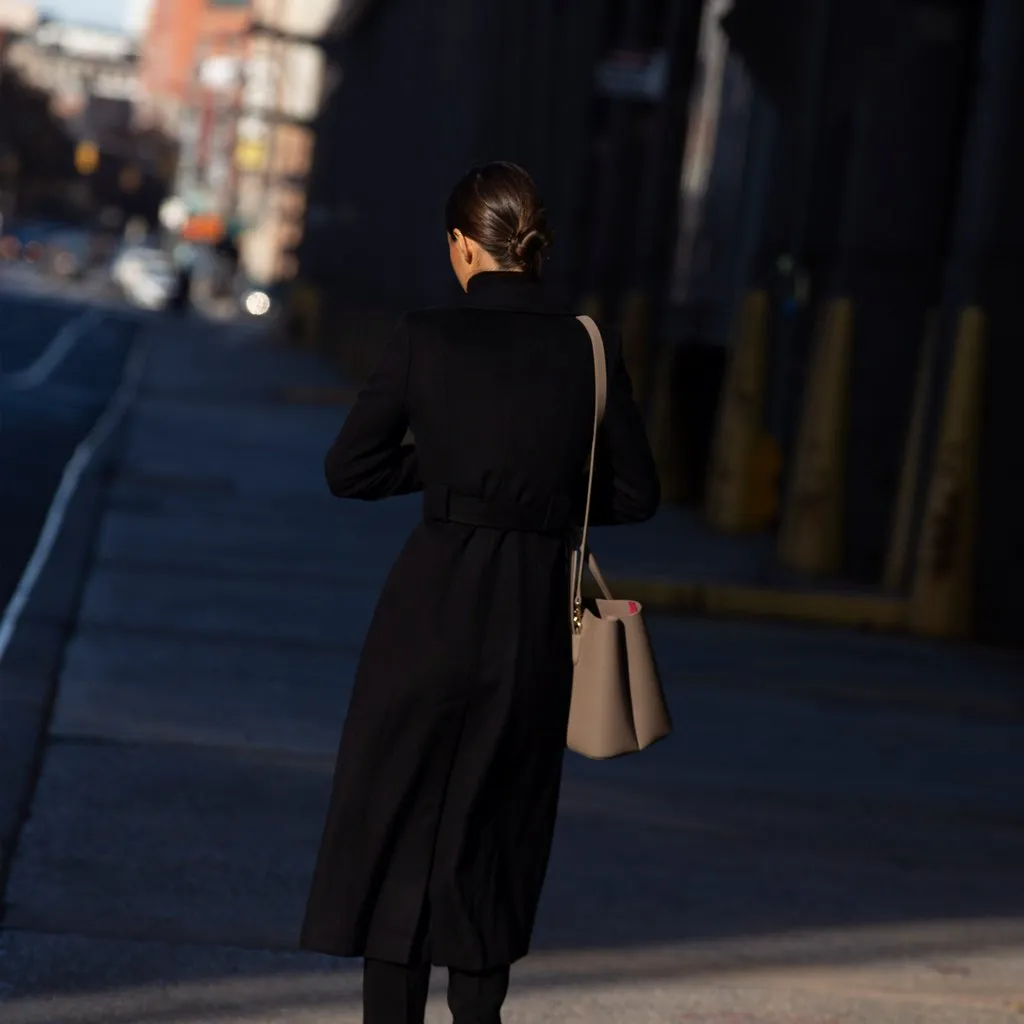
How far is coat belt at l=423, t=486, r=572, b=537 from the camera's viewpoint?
397 cm

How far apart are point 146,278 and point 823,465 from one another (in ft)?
217

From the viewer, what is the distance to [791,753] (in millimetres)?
8102

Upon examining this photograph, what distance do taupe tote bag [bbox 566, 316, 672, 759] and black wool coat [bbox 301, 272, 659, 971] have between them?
0.25 feet

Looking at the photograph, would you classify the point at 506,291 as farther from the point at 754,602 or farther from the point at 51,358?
the point at 51,358

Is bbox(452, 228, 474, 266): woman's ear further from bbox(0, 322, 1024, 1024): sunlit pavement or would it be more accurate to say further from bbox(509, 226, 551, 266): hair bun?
bbox(0, 322, 1024, 1024): sunlit pavement

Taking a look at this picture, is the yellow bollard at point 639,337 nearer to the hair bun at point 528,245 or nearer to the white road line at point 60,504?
the white road line at point 60,504

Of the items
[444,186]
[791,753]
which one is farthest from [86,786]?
[444,186]

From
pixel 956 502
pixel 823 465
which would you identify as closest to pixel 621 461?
pixel 956 502

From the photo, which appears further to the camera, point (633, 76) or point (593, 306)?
point (633, 76)

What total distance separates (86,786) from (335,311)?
45347mm

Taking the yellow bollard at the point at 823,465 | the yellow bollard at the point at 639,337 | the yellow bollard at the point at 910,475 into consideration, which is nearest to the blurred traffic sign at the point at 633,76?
the yellow bollard at the point at 639,337

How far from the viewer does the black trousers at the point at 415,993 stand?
158 inches

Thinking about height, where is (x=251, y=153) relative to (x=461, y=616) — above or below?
above

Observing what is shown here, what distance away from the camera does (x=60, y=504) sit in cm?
1380
